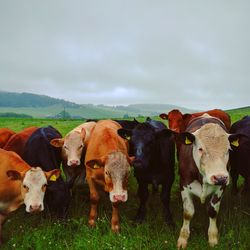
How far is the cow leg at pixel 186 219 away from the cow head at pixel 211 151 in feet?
2.79

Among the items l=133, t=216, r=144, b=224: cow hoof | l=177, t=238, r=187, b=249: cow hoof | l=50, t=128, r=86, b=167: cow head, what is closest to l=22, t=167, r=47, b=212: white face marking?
l=50, t=128, r=86, b=167: cow head

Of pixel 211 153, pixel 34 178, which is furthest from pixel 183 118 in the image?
pixel 34 178

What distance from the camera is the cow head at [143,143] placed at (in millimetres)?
6910

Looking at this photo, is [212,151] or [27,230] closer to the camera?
[212,151]

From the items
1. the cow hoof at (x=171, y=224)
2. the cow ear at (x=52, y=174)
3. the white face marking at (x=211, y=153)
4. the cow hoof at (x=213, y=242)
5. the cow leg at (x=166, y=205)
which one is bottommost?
the cow hoof at (x=171, y=224)

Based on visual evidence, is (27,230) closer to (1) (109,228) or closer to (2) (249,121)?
(1) (109,228)

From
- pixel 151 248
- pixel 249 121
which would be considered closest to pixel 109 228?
pixel 151 248

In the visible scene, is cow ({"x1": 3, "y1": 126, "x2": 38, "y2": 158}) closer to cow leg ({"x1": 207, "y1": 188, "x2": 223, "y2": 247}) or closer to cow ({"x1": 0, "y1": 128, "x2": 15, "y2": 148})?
cow ({"x1": 0, "y1": 128, "x2": 15, "y2": 148})

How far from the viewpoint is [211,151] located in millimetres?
5695

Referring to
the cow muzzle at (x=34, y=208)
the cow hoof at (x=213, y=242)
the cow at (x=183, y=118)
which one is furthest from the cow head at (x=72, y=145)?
the cow hoof at (x=213, y=242)

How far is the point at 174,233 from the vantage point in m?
6.86

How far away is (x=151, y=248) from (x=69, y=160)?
3161 mm

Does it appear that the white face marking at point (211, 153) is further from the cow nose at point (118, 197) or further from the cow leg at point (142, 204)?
the cow leg at point (142, 204)

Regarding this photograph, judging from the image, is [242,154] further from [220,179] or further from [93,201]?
[93,201]
